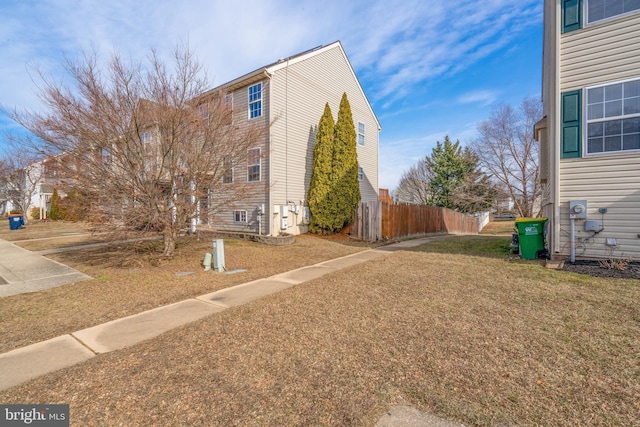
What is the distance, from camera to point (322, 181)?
13508mm

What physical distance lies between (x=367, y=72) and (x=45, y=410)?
19.8m

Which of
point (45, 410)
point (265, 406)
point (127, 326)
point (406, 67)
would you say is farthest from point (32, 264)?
point (406, 67)

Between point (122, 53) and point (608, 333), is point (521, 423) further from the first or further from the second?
point (122, 53)

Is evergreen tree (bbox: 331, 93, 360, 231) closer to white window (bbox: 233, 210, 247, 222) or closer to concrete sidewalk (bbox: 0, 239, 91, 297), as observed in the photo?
white window (bbox: 233, 210, 247, 222)

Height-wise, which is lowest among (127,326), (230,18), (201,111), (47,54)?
(127,326)

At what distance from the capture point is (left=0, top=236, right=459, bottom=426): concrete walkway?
259 centimetres

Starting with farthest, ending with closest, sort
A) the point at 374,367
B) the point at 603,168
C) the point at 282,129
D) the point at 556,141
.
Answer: the point at 282,129, the point at 556,141, the point at 603,168, the point at 374,367

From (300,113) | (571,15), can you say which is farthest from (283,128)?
(571,15)

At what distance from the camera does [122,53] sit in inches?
256

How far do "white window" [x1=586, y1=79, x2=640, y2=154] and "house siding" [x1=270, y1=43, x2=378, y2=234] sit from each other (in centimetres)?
949

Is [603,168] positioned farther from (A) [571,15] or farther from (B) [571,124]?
(A) [571,15]

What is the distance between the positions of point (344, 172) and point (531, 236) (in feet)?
26.2

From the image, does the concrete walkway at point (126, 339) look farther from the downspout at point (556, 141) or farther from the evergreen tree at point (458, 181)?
the evergreen tree at point (458, 181)

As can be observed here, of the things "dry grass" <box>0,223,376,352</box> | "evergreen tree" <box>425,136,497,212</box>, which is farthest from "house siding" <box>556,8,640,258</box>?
"evergreen tree" <box>425,136,497,212</box>
